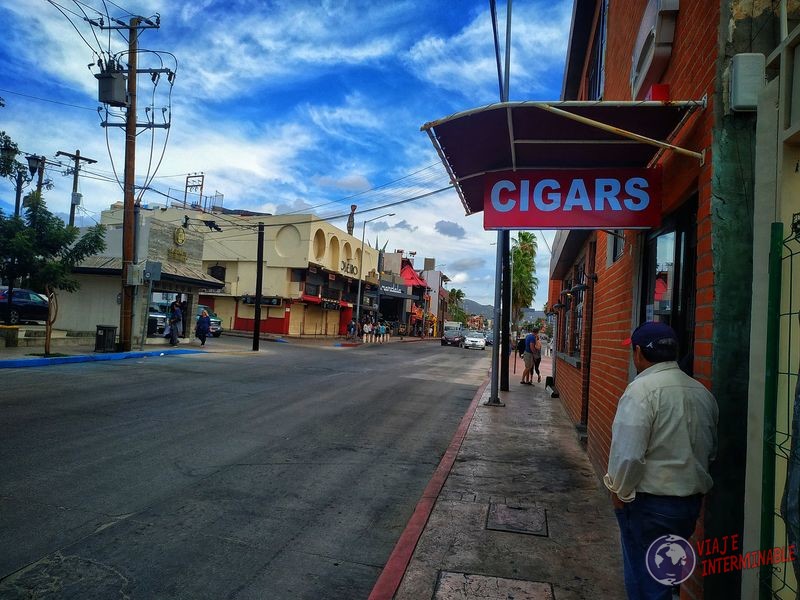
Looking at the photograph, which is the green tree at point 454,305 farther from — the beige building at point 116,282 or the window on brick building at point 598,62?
the window on brick building at point 598,62

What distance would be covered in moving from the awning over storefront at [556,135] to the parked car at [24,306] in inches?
1025

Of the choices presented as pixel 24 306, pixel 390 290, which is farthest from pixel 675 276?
pixel 390 290

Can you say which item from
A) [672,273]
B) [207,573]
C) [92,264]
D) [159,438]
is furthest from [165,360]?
[672,273]

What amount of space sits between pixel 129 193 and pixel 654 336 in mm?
20034

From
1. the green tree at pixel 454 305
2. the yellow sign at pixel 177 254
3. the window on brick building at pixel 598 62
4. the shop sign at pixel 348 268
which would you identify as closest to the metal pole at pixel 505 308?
the window on brick building at pixel 598 62

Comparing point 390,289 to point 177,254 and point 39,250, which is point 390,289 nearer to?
point 177,254

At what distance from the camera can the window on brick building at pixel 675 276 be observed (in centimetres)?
417

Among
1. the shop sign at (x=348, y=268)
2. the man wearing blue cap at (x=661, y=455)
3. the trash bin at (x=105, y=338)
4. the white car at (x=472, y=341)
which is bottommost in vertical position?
the white car at (x=472, y=341)

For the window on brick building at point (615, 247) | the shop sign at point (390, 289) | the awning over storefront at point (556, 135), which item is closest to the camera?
the awning over storefront at point (556, 135)

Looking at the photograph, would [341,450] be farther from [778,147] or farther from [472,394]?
[472,394]

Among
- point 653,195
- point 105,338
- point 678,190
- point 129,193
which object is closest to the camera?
point 678,190

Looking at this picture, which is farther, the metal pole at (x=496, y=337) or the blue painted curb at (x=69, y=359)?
the blue painted curb at (x=69, y=359)

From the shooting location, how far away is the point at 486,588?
385 cm

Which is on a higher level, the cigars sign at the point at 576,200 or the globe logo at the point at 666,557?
the cigars sign at the point at 576,200
